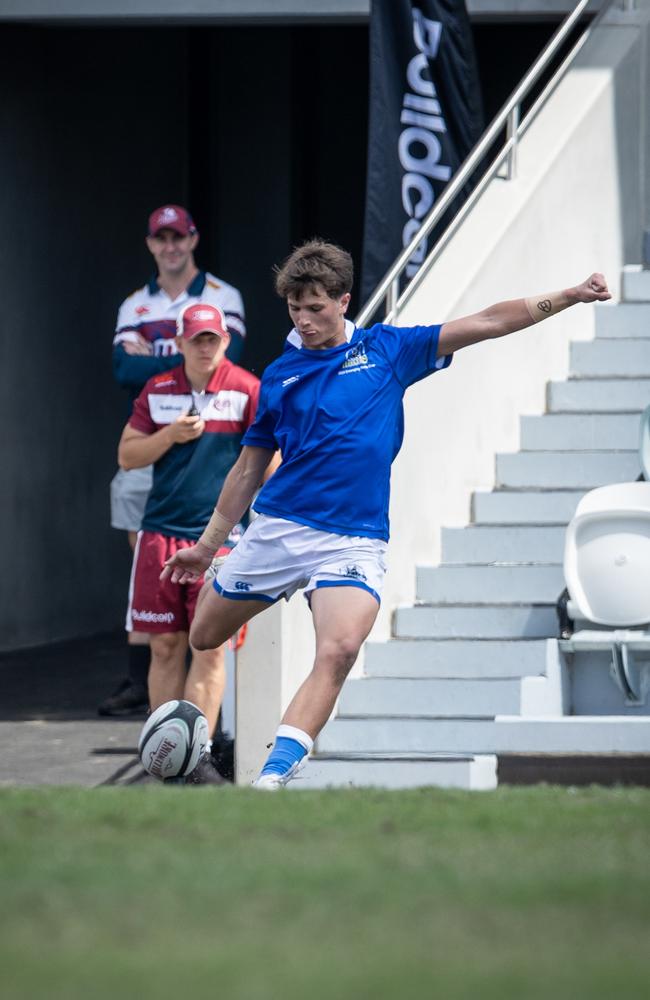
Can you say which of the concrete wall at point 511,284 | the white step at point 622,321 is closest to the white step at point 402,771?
the concrete wall at point 511,284

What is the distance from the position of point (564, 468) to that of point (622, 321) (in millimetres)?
1444

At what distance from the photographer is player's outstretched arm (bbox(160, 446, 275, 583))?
21.9 ft

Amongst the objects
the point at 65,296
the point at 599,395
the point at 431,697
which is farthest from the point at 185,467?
the point at 65,296

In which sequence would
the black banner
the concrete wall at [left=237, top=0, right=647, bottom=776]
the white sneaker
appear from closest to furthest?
the white sneaker, the concrete wall at [left=237, top=0, right=647, bottom=776], the black banner

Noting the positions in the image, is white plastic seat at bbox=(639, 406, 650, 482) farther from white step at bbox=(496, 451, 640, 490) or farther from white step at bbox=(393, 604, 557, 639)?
white step at bbox=(393, 604, 557, 639)

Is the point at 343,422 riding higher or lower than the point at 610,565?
higher

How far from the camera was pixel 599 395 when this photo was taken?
398 inches

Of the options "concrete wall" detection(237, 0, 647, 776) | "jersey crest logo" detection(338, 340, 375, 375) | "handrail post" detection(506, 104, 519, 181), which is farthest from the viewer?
"handrail post" detection(506, 104, 519, 181)

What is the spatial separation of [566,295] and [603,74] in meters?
5.18

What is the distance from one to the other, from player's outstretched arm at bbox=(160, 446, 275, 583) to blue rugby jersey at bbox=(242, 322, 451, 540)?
0.14m

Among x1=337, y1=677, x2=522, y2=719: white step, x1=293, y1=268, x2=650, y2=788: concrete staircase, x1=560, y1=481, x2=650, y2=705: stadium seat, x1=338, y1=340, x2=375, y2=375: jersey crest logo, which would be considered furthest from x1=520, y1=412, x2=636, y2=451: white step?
x1=338, y1=340, x2=375, y2=375: jersey crest logo

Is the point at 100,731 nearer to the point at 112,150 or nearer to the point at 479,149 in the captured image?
the point at 479,149

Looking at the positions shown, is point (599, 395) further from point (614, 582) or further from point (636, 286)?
point (614, 582)

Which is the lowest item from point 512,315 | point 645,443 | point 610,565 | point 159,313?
point 610,565
